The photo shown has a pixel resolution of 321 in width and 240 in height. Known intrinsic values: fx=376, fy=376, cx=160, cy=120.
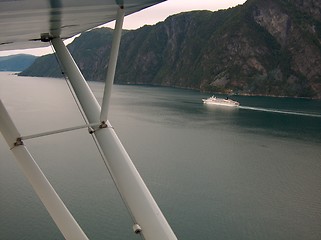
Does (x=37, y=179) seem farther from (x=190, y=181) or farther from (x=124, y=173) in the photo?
(x=190, y=181)

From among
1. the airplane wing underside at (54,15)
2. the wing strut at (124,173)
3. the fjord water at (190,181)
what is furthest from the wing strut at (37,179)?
the fjord water at (190,181)

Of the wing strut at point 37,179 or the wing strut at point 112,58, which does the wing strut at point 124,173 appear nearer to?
the wing strut at point 112,58

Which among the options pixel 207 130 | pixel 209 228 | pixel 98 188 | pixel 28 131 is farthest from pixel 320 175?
pixel 28 131

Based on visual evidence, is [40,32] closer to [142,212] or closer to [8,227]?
[142,212]

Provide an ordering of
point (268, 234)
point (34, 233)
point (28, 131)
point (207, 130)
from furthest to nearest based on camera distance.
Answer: point (207, 130)
point (28, 131)
point (268, 234)
point (34, 233)

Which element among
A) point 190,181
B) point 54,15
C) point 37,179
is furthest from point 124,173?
point 190,181
